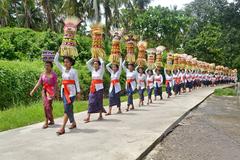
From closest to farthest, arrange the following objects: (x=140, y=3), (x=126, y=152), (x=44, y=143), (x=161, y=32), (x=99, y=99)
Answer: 1. (x=126, y=152)
2. (x=44, y=143)
3. (x=99, y=99)
4. (x=161, y=32)
5. (x=140, y=3)

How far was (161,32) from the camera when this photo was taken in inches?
1971

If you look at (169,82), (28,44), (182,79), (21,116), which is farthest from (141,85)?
(182,79)

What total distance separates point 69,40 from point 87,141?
277 cm

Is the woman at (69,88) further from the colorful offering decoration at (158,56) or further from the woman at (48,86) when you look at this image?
the colorful offering decoration at (158,56)

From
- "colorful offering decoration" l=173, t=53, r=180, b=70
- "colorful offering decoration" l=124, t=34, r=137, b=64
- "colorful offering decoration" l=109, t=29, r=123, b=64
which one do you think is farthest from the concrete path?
"colorful offering decoration" l=173, t=53, r=180, b=70

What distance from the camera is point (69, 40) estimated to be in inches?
404

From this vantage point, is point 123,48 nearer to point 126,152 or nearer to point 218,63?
point 126,152

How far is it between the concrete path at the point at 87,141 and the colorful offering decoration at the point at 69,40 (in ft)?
5.75

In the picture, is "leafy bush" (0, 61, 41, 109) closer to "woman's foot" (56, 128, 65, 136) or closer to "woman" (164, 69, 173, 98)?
"woman's foot" (56, 128, 65, 136)

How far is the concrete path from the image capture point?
23.9 feet

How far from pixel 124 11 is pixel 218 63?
27018 millimetres

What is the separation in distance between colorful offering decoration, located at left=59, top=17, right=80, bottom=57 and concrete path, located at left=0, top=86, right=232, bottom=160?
1.75 metres

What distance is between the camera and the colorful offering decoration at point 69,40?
33.2 ft

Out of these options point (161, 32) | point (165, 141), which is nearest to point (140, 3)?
point (161, 32)
